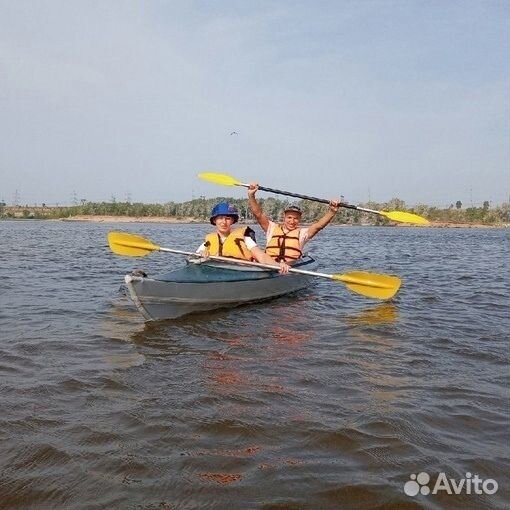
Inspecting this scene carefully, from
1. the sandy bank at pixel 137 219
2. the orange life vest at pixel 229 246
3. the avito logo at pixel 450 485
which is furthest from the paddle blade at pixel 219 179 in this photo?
the sandy bank at pixel 137 219

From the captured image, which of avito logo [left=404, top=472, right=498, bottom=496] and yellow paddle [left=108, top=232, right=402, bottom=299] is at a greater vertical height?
yellow paddle [left=108, top=232, right=402, bottom=299]

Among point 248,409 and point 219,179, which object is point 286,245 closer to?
point 219,179

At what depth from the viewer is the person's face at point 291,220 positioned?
388 inches

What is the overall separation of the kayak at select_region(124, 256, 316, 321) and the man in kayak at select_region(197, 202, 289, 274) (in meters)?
0.27

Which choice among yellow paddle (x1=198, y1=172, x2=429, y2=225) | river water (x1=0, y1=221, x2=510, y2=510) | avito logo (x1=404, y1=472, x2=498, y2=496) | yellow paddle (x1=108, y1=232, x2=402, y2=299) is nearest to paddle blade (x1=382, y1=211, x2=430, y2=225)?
yellow paddle (x1=198, y1=172, x2=429, y2=225)

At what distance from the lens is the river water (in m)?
2.79

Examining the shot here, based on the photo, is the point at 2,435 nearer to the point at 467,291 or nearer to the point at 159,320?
the point at 159,320

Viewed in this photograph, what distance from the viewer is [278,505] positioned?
2.64m

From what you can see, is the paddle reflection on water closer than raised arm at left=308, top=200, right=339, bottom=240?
Yes

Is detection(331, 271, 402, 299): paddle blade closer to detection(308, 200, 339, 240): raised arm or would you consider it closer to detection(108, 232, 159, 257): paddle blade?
detection(308, 200, 339, 240): raised arm

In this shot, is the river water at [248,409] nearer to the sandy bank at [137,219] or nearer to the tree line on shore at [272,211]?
the tree line on shore at [272,211]

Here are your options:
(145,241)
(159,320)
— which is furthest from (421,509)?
(145,241)

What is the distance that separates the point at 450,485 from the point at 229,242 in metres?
5.79

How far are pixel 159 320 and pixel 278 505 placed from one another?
179 inches
